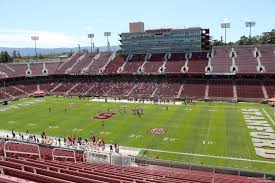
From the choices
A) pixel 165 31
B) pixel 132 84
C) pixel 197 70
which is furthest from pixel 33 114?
pixel 165 31

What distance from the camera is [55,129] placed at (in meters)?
41.8

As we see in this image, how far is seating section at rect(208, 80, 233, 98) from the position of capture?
60.8m

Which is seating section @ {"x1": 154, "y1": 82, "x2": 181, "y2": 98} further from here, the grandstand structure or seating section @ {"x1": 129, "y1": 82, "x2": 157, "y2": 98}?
seating section @ {"x1": 129, "y1": 82, "x2": 157, "y2": 98}

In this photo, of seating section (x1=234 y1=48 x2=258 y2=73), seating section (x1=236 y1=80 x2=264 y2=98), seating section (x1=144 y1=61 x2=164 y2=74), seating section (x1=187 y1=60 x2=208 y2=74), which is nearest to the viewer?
seating section (x1=236 y1=80 x2=264 y2=98)

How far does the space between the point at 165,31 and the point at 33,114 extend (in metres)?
42.9

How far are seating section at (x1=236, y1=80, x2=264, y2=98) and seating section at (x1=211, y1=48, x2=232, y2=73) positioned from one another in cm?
473

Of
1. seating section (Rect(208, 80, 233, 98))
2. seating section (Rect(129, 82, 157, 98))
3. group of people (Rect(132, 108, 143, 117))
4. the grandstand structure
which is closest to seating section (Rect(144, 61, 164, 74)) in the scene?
the grandstand structure

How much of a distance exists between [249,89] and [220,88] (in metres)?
5.71

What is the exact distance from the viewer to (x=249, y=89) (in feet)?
200

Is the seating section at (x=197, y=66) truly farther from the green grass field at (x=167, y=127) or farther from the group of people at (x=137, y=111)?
the group of people at (x=137, y=111)

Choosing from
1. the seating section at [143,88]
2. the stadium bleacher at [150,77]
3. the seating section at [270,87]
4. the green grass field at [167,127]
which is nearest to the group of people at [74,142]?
the green grass field at [167,127]

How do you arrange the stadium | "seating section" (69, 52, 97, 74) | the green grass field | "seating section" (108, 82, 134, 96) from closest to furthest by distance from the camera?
the stadium
the green grass field
"seating section" (108, 82, 134, 96)
"seating section" (69, 52, 97, 74)

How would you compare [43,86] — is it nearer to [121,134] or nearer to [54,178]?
[121,134]

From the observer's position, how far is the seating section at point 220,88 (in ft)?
200
